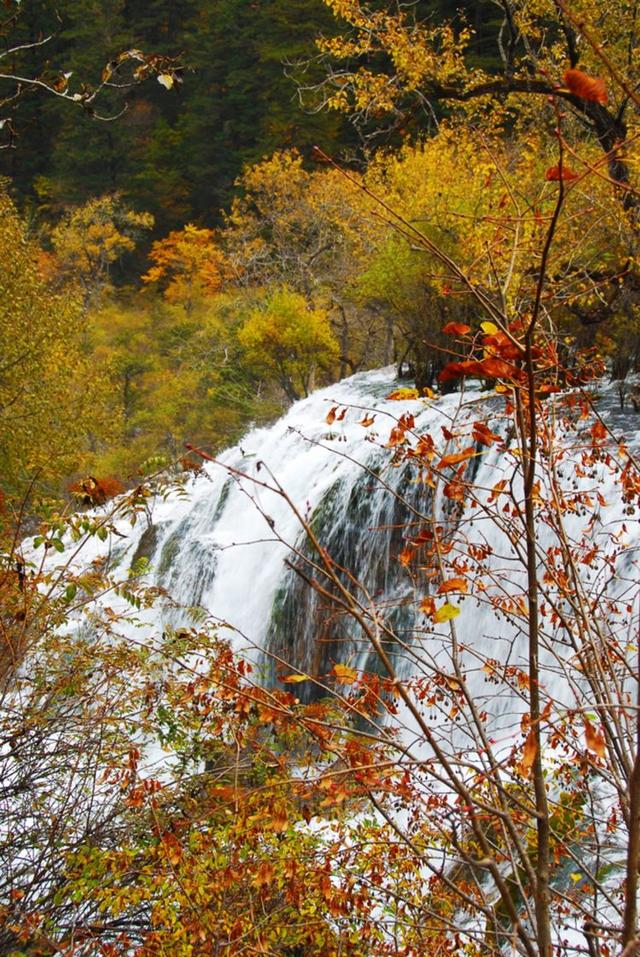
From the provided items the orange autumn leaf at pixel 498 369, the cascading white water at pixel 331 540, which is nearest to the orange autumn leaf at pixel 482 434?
the orange autumn leaf at pixel 498 369

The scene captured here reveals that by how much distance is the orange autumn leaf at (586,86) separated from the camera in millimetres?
1070

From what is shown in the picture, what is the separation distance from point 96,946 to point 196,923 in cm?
66

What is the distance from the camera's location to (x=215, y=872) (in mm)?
3559

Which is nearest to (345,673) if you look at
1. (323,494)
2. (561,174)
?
(561,174)

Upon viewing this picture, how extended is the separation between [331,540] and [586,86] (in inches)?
331

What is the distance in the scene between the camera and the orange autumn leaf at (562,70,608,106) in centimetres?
107

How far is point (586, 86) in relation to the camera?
1.08 metres

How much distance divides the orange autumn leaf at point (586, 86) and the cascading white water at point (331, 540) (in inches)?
205

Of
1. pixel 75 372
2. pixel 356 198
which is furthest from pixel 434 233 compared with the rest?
pixel 356 198

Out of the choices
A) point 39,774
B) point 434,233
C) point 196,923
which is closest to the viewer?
point 196,923

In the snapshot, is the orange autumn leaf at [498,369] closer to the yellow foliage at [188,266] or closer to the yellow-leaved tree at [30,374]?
the yellow-leaved tree at [30,374]

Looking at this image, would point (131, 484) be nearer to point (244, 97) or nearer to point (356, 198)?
point (356, 198)

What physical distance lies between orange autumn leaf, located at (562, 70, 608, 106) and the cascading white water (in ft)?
17.1

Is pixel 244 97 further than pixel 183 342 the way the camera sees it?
Yes
